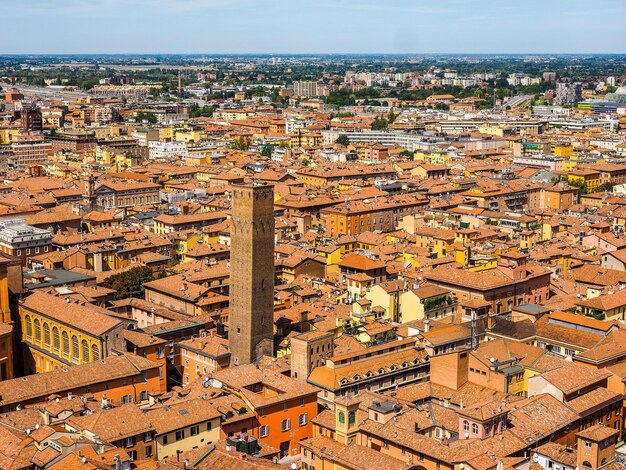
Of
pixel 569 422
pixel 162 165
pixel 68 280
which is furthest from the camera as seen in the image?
pixel 162 165

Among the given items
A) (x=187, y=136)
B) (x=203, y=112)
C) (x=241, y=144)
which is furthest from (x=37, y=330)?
(x=203, y=112)

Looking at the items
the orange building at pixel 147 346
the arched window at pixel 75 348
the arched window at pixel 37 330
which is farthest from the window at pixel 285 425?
the arched window at pixel 37 330

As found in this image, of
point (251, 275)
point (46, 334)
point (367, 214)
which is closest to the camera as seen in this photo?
point (251, 275)

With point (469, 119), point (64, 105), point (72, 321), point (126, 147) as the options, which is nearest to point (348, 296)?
point (72, 321)

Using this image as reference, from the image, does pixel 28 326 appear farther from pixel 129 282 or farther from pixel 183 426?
pixel 183 426

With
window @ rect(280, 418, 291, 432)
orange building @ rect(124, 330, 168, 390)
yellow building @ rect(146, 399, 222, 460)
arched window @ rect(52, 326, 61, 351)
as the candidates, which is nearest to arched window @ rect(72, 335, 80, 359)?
arched window @ rect(52, 326, 61, 351)

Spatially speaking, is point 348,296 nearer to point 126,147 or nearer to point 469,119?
point 126,147

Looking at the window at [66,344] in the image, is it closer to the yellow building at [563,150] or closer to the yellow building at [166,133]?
the yellow building at [563,150]
